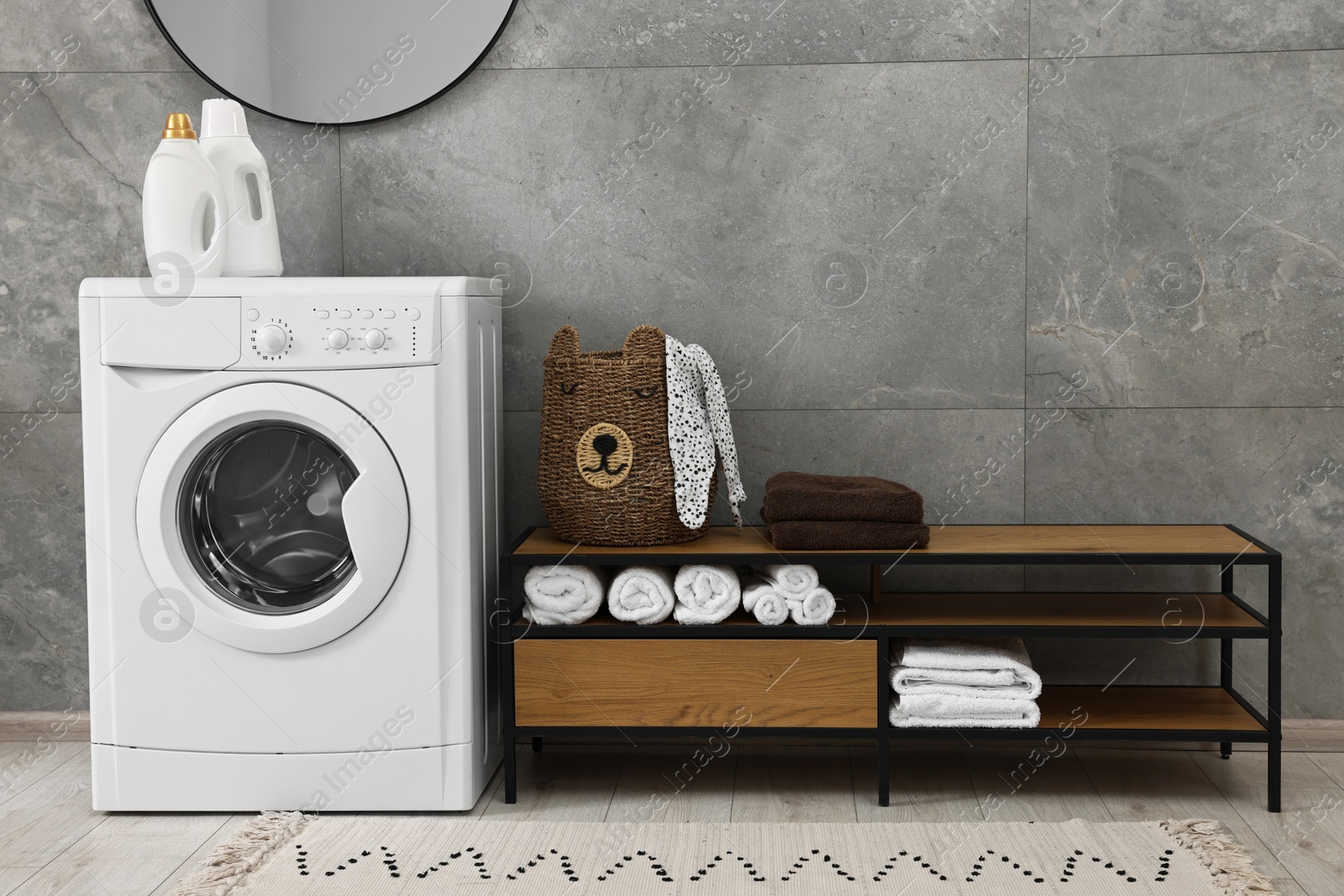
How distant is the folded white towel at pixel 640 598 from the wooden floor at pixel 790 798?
1.17ft

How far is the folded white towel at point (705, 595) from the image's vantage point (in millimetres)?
1975

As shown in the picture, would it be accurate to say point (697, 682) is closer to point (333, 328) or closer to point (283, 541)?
point (283, 541)

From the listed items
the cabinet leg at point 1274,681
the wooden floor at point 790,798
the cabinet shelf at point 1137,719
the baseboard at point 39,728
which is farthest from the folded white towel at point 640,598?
the baseboard at point 39,728

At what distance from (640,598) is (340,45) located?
4.24 ft

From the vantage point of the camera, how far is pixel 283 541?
76.5 inches

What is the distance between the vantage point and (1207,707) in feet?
6.78

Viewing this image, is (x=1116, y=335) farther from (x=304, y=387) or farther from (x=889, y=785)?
(x=304, y=387)

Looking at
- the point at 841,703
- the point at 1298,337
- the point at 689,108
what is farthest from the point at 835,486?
the point at 1298,337

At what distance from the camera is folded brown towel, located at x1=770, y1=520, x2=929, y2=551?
77.1 inches

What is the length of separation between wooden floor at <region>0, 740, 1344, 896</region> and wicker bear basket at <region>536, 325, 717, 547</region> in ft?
1.63

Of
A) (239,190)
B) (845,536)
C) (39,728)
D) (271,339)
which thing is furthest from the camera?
(39,728)

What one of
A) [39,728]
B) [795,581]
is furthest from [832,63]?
[39,728]

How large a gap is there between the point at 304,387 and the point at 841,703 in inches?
42.3

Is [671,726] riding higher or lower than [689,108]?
lower
